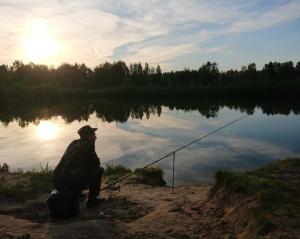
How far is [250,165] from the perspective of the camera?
14336mm

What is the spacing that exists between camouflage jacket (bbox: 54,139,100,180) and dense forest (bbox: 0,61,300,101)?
57.8 m

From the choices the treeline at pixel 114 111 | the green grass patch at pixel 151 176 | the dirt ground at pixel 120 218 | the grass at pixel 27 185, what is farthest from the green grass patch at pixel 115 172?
the treeline at pixel 114 111

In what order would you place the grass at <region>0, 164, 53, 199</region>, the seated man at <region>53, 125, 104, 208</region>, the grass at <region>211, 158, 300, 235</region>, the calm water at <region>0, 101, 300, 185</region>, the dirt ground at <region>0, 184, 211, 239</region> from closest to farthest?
1. the grass at <region>211, 158, 300, 235</region>
2. the dirt ground at <region>0, 184, 211, 239</region>
3. the seated man at <region>53, 125, 104, 208</region>
4. the grass at <region>0, 164, 53, 199</region>
5. the calm water at <region>0, 101, 300, 185</region>

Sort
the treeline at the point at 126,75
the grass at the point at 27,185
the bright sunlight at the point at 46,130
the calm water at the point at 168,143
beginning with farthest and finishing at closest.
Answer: the treeline at the point at 126,75
the bright sunlight at the point at 46,130
the calm water at the point at 168,143
the grass at the point at 27,185

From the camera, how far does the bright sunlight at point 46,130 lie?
23972 millimetres

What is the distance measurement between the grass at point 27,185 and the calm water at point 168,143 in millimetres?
4156

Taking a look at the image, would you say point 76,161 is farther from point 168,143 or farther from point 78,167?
point 168,143

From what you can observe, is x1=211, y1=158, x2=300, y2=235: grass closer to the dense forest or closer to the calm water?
the calm water

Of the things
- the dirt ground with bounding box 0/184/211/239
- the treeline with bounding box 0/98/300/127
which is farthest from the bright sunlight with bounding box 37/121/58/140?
the dirt ground with bounding box 0/184/211/239

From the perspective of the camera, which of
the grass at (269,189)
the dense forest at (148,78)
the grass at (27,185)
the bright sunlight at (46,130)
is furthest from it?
the dense forest at (148,78)

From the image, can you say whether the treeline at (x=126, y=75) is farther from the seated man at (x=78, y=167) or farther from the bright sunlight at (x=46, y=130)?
the seated man at (x=78, y=167)

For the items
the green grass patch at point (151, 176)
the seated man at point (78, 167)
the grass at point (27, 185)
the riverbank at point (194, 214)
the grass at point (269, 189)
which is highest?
the seated man at point (78, 167)

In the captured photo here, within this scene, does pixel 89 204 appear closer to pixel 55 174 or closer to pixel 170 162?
pixel 55 174

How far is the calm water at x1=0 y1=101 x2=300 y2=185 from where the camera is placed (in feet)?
49.5
